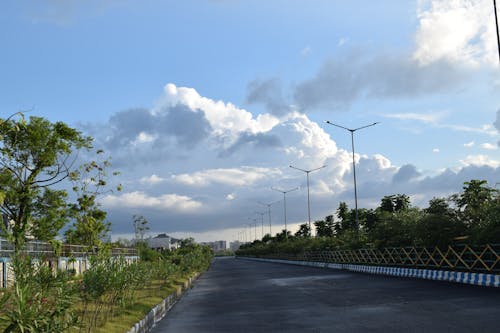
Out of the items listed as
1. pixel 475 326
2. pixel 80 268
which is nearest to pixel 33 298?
pixel 475 326

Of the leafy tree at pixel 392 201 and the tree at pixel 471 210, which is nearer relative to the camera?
the tree at pixel 471 210

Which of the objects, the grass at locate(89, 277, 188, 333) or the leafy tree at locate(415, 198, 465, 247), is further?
the leafy tree at locate(415, 198, 465, 247)

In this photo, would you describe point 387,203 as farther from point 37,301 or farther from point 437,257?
point 37,301

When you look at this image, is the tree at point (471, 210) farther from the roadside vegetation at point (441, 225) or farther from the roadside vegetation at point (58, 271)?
the roadside vegetation at point (58, 271)

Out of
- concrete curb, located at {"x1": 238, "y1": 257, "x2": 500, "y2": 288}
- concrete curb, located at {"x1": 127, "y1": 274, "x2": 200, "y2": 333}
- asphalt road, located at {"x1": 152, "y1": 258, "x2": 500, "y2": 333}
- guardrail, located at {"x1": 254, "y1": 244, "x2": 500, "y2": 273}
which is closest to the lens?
asphalt road, located at {"x1": 152, "y1": 258, "x2": 500, "y2": 333}

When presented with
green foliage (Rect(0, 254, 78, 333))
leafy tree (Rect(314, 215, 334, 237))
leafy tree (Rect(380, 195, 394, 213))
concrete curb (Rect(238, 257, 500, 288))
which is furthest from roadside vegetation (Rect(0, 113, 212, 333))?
leafy tree (Rect(314, 215, 334, 237))

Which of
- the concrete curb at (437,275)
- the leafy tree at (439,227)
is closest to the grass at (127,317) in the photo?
the concrete curb at (437,275)

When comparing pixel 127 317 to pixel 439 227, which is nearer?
pixel 127 317

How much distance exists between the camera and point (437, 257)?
32812 mm

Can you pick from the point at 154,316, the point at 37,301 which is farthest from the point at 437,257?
the point at 37,301

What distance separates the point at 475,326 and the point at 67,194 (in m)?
29.5

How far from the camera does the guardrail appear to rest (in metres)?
25.7

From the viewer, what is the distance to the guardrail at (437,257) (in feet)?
84.4

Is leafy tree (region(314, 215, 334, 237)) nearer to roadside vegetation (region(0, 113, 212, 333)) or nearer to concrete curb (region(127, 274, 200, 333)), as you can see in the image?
roadside vegetation (region(0, 113, 212, 333))
